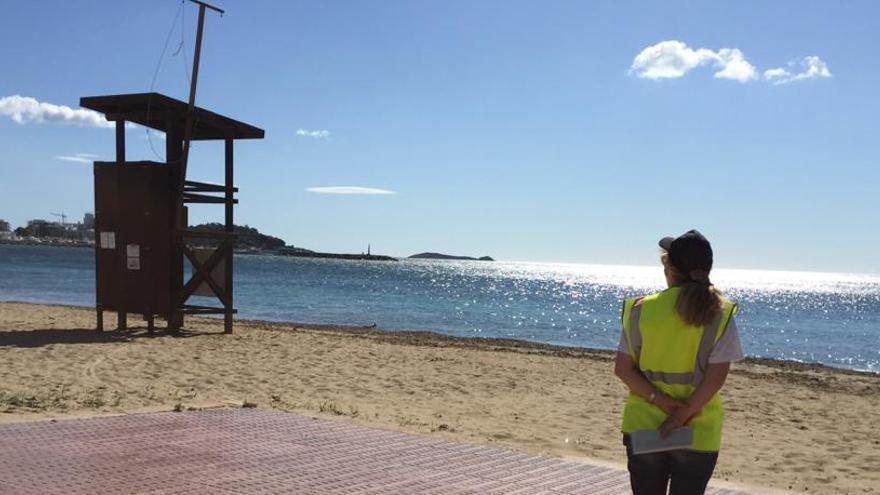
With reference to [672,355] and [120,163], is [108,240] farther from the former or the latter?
[672,355]

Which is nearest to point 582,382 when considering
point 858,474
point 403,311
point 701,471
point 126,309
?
point 858,474

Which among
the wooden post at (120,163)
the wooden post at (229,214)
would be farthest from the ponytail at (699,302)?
the wooden post at (229,214)

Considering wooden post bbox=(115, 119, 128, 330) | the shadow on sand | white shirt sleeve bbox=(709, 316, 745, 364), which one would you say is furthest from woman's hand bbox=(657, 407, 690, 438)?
wooden post bbox=(115, 119, 128, 330)

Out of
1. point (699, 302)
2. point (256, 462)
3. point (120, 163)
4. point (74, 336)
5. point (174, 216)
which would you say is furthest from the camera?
point (174, 216)

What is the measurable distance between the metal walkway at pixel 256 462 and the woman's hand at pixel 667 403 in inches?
93.5

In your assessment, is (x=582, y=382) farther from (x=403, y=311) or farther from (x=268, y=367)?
(x=403, y=311)

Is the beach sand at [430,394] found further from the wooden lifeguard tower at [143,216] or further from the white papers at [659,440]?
the white papers at [659,440]

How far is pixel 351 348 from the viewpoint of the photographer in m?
15.1

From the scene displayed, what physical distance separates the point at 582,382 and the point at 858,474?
578cm

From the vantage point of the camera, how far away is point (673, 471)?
286 cm

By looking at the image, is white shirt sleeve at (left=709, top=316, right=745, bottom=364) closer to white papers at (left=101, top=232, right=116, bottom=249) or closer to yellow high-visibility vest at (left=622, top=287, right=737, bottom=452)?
yellow high-visibility vest at (left=622, top=287, right=737, bottom=452)

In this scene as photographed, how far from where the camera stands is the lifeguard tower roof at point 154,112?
13168mm

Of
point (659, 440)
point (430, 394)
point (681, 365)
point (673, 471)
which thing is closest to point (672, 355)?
point (681, 365)

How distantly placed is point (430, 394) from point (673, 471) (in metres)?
7.42
